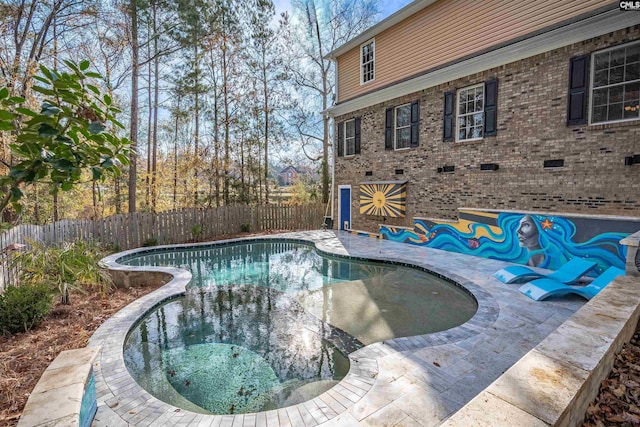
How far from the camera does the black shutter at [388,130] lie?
10841mm

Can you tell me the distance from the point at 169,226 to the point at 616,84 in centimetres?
1264

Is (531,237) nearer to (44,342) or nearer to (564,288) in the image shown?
(564,288)

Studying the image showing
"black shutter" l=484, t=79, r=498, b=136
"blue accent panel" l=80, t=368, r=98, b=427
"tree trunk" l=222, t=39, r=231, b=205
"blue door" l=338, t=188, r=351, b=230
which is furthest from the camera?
"tree trunk" l=222, t=39, r=231, b=205

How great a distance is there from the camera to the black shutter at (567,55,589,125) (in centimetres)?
641

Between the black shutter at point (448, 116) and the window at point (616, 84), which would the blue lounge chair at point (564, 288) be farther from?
the black shutter at point (448, 116)

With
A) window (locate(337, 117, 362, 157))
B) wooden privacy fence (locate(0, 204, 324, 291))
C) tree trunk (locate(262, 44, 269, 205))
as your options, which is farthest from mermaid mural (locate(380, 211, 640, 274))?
tree trunk (locate(262, 44, 269, 205))

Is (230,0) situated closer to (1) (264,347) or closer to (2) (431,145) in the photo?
(2) (431,145)

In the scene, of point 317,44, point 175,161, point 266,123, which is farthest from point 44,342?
point 317,44

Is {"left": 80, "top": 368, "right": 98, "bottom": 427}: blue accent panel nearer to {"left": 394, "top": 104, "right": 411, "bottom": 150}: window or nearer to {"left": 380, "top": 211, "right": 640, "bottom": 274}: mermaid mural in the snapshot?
{"left": 380, "top": 211, "right": 640, "bottom": 274}: mermaid mural

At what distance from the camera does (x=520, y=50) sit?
23.9 feet

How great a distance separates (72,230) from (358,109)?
33.3 ft

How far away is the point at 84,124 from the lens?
1589mm

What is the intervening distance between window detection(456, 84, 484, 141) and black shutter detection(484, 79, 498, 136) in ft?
0.78

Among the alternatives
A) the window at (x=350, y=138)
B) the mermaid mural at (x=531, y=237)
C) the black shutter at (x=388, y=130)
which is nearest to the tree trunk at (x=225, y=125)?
the window at (x=350, y=138)
